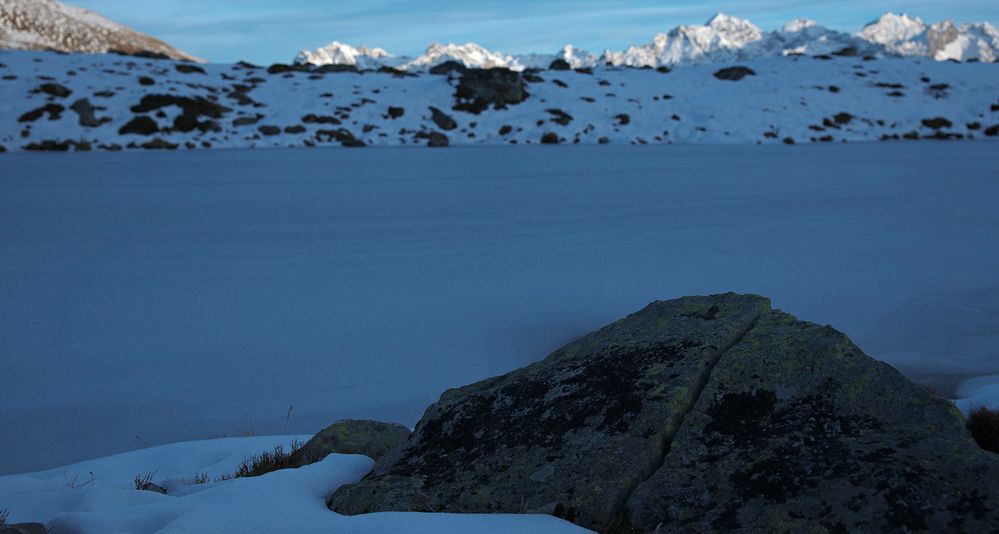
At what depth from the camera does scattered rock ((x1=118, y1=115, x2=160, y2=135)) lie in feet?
91.8

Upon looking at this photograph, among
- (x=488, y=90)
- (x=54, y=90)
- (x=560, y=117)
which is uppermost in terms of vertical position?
(x=54, y=90)

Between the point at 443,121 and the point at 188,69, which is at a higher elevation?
the point at 188,69

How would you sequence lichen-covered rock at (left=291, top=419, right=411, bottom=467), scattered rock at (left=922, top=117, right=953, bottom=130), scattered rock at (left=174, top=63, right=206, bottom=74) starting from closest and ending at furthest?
lichen-covered rock at (left=291, top=419, right=411, bottom=467), scattered rock at (left=922, top=117, right=953, bottom=130), scattered rock at (left=174, top=63, right=206, bottom=74)

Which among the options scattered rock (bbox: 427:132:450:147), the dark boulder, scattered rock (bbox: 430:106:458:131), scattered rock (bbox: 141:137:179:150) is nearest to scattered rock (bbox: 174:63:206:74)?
scattered rock (bbox: 141:137:179:150)

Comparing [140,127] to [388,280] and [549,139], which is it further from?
[388,280]

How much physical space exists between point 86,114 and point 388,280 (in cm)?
2559

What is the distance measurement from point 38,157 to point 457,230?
1793cm

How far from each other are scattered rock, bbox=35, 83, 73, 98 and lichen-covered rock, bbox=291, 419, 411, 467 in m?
32.8

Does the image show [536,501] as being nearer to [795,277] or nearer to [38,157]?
[795,277]

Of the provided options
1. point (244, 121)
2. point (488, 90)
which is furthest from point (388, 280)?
point (488, 90)

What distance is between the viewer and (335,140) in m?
29.2

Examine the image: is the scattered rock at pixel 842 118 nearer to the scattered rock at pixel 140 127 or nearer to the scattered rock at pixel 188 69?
the scattered rock at pixel 140 127

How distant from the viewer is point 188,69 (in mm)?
39250

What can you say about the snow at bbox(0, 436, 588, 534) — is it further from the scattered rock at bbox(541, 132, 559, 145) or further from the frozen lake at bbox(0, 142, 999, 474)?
the scattered rock at bbox(541, 132, 559, 145)
